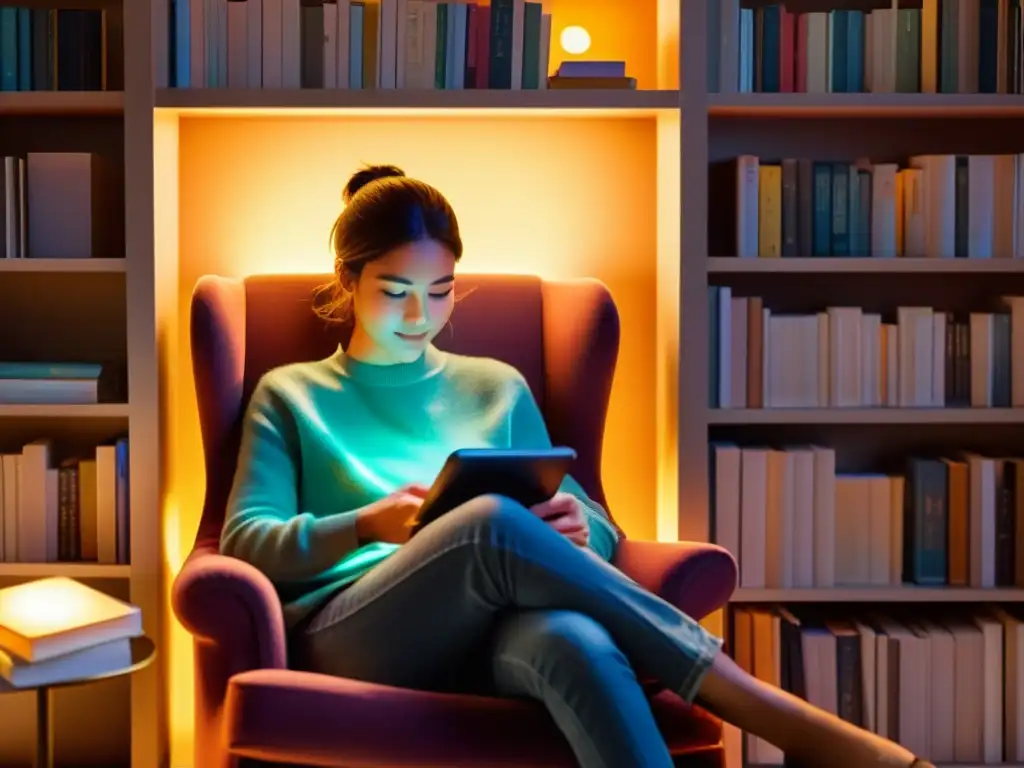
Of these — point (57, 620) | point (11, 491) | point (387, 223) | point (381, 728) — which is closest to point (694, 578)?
point (381, 728)

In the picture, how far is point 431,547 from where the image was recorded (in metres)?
2.05

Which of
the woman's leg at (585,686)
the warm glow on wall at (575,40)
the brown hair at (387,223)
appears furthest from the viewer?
the warm glow on wall at (575,40)

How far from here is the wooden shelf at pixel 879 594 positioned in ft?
9.00

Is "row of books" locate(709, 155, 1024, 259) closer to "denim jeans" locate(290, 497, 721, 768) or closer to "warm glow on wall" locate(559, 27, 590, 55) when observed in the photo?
"warm glow on wall" locate(559, 27, 590, 55)

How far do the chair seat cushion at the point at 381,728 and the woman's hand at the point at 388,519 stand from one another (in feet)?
0.99

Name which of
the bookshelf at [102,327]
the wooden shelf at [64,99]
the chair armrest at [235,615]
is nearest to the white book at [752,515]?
the chair armrest at [235,615]

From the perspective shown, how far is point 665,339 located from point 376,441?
70 cm

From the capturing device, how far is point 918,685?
2.75 metres

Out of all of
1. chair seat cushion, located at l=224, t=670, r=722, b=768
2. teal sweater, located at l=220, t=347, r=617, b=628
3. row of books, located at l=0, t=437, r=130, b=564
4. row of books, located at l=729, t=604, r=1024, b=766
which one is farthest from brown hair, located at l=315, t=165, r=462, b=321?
row of books, located at l=729, t=604, r=1024, b=766

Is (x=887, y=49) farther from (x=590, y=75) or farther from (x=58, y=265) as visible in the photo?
(x=58, y=265)

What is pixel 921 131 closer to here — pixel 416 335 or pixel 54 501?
pixel 416 335

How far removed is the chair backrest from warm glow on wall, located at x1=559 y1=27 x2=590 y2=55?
20.7 inches

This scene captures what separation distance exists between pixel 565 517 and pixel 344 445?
18.1 inches

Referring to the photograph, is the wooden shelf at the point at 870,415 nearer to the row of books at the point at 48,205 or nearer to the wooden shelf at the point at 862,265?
the wooden shelf at the point at 862,265
